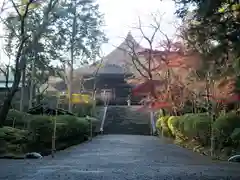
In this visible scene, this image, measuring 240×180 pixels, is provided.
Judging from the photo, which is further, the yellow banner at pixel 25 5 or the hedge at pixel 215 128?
the yellow banner at pixel 25 5

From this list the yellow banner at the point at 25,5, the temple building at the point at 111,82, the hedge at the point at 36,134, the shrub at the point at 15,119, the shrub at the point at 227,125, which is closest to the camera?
the shrub at the point at 227,125

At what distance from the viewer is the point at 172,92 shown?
24516mm

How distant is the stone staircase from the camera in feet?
112

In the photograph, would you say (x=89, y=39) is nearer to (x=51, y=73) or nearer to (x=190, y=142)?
(x=51, y=73)

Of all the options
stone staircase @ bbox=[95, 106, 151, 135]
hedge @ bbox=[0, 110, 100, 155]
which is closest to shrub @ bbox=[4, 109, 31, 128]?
hedge @ bbox=[0, 110, 100, 155]

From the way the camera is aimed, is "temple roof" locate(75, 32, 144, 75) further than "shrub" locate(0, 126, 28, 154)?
Yes

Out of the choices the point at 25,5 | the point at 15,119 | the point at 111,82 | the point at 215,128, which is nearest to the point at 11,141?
the point at 25,5

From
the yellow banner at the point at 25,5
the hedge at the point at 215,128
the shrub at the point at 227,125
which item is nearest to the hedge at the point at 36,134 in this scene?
the yellow banner at the point at 25,5

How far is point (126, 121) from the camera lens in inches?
1485

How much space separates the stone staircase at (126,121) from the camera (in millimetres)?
34172

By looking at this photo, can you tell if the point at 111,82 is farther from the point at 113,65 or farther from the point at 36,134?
the point at 36,134

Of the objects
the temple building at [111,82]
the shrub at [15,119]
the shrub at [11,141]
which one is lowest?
the shrub at [11,141]

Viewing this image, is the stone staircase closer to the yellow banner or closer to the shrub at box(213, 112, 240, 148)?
the yellow banner

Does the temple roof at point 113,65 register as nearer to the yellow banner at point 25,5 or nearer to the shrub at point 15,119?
the shrub at point 15,119
